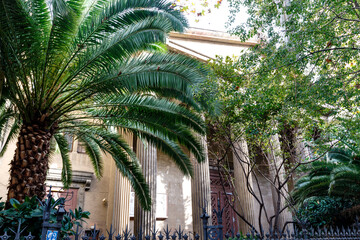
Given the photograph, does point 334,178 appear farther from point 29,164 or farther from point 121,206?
point 29,164

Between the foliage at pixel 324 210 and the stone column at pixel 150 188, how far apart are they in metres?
5.99

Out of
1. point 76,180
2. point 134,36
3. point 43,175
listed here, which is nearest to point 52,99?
point 43,175

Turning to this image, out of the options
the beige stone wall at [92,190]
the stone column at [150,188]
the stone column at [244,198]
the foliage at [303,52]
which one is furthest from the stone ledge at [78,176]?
the foliage at [303,52]

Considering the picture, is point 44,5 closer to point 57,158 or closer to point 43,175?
point 43,175

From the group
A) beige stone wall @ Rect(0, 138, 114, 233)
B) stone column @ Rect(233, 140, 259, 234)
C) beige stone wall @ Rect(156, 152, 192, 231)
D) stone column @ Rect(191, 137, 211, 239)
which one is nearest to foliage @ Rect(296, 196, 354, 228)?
stone column @ Rect(233, 140, 259, 234)

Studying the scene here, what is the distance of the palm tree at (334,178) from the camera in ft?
38.0

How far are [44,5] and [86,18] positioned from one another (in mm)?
899

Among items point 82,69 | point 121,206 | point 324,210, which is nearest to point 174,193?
point 121,206

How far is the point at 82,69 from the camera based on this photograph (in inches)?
286

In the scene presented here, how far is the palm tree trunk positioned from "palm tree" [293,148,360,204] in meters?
8.75

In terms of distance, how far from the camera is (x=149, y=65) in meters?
7.93

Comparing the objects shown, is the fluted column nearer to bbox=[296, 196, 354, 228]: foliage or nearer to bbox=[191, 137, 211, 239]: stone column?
bbox=[191, 137, 211, 239]: stone column

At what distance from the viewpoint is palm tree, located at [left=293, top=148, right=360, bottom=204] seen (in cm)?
1159

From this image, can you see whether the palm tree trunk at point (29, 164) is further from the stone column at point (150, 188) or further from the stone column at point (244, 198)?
the stone column at point (244, 198)
